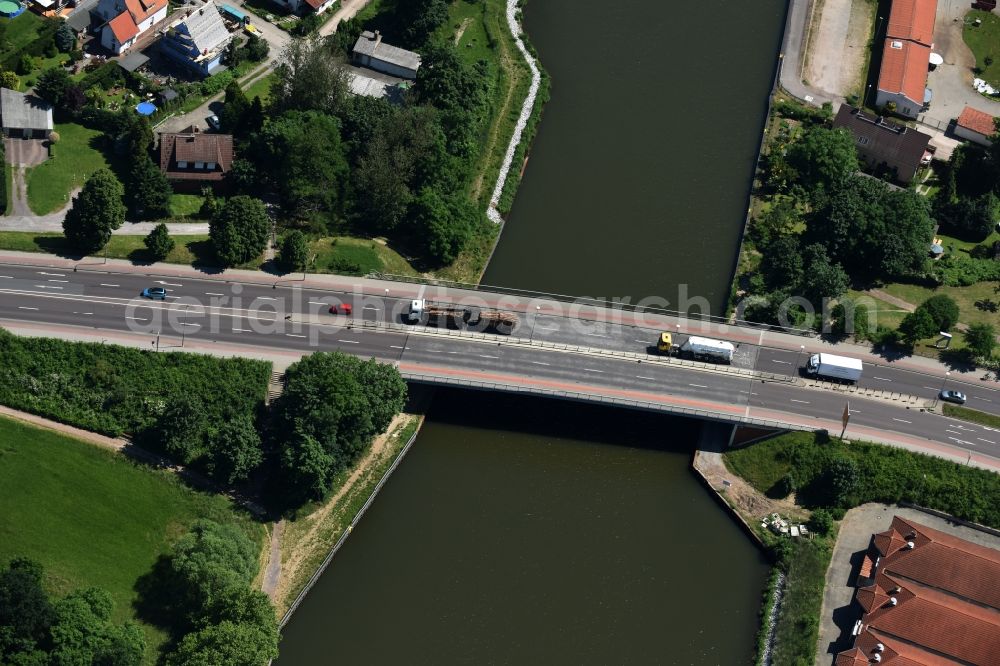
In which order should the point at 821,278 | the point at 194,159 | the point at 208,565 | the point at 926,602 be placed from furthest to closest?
the point at 194,159
the point at 821,278
the point at 926,602
the point at 208,565

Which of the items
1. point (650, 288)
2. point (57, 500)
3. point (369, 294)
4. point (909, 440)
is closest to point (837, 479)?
point (909, 440)

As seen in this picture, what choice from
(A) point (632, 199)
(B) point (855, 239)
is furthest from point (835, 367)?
(A) point (632, 199)

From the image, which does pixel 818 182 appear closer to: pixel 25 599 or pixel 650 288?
pixel 650 288

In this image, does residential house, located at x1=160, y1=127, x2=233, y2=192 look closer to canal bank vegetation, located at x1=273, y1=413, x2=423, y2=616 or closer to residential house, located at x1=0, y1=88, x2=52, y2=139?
residential house, located at x1=0, y1=88, x2=52, y2=139

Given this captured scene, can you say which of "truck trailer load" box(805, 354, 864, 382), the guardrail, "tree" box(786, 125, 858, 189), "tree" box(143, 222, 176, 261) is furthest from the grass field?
"tree" box(786, 125, 858, 189)

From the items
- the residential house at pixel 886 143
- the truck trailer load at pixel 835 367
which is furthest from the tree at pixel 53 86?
the residential house at pixel 886 143

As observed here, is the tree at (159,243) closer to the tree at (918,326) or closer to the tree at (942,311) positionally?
the tree at (918,326)

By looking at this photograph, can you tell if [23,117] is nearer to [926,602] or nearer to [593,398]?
[593,398]
